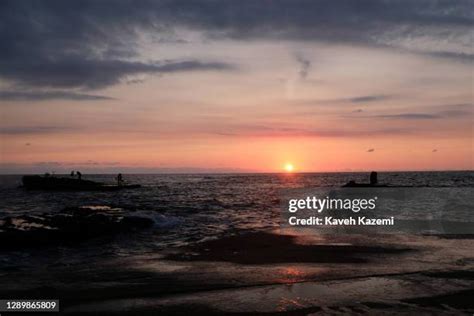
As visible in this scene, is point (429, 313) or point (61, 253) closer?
A: point (429, 313)

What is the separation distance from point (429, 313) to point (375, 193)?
38078mm

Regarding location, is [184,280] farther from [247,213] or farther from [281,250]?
[247,213]

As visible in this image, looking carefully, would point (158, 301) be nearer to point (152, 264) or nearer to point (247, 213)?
point (152, 264)

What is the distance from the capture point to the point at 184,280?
11305 mm

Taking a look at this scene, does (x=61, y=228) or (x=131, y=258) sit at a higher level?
(x=61, y=228)

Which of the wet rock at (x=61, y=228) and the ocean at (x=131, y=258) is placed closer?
the ocean at (x=131, y=258)

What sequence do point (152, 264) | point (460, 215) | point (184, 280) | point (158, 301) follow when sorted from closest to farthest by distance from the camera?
1. point (158, 301)
2. point (184, 280)
3. point (152, 264)
4. point (460, 215)

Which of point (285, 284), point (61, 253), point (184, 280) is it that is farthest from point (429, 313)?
point (61, 253)

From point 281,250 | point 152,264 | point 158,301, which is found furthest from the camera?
point 281,250

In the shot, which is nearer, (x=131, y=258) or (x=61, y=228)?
(x=131, y=258)

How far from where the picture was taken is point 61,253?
54.5 ft

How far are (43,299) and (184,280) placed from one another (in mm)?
3137

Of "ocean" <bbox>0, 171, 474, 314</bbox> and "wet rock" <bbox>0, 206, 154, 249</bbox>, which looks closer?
"ocean" <bbox>0, 171, 474, 314</bbox>

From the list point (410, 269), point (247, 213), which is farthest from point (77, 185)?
point (410, 269)
